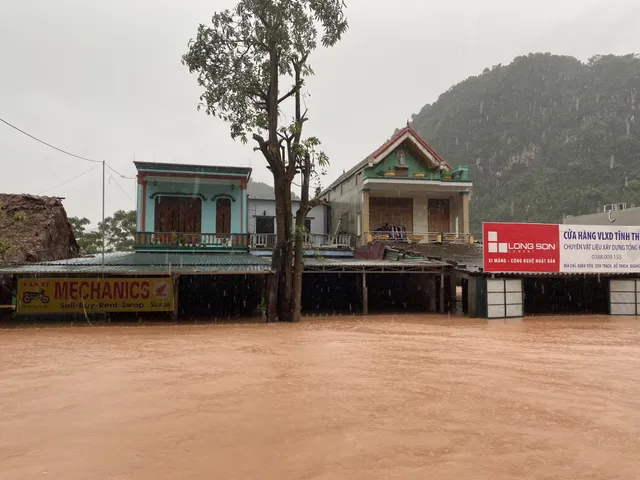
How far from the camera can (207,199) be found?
21344 mm

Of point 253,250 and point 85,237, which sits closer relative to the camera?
point 253,250

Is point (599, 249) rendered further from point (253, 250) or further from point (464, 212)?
point (253, 250)

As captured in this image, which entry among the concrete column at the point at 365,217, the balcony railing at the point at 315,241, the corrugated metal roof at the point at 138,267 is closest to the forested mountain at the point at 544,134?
the concrete column at the point at 365,217

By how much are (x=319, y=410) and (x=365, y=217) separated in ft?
61.1

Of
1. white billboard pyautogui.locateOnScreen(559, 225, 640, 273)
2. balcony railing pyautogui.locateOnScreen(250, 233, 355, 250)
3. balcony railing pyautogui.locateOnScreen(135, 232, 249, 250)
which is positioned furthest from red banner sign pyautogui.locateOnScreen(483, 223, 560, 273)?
balcony railing pyautogui.locateOnScreen(135, 232, 249, 250)

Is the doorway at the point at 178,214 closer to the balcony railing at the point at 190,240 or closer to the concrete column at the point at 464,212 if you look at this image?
the balcony railing at the point at 190,240

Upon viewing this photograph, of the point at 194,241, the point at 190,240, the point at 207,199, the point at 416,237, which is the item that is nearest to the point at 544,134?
the point at 416,237

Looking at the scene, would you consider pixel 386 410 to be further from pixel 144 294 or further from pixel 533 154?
pixel 533 154

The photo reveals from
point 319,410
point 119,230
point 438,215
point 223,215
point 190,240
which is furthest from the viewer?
point 119,230

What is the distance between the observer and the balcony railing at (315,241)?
21750 millimetres

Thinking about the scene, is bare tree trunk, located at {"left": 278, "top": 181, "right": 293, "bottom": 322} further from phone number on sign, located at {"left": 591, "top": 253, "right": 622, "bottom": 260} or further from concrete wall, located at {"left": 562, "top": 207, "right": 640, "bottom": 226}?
concrete wall, located at {"left": 562, "top": 207, "right": 640, "bottom": 226}

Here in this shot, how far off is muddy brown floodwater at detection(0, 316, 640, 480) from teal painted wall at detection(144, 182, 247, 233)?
1197 centimetres

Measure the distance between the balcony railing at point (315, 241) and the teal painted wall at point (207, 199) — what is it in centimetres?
100

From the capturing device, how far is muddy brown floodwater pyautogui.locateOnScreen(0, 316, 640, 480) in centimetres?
378
